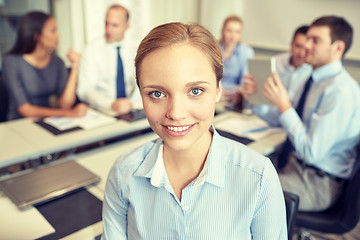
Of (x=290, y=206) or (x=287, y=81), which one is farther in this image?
(x=287, y=81)

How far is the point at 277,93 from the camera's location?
189 cm

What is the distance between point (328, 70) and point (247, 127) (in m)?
0.57

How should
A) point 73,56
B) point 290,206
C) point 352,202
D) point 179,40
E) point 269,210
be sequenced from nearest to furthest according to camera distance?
point 179,40
point 269,210
point 290,206
point 352,202
point 73,56

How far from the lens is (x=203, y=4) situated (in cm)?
470

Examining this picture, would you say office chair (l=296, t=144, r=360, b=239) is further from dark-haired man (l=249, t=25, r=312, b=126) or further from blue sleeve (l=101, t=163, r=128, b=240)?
blue sleeve (l=101, t=163, r=128, b=240)

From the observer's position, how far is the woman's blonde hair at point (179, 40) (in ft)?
2.56

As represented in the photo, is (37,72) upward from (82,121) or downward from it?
upward

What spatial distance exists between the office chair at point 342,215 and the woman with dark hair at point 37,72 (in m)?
1.53

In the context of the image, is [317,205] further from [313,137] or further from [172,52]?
[172,52]

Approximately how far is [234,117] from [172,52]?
1.58 meters

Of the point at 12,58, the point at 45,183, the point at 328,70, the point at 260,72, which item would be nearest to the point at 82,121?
the point at 45,183

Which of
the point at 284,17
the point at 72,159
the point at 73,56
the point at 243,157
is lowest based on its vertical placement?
the point at 72,159

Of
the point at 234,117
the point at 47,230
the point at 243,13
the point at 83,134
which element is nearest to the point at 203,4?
the point at 243,13

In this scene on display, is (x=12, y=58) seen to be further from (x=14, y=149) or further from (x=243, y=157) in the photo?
(x=243, y=157)
